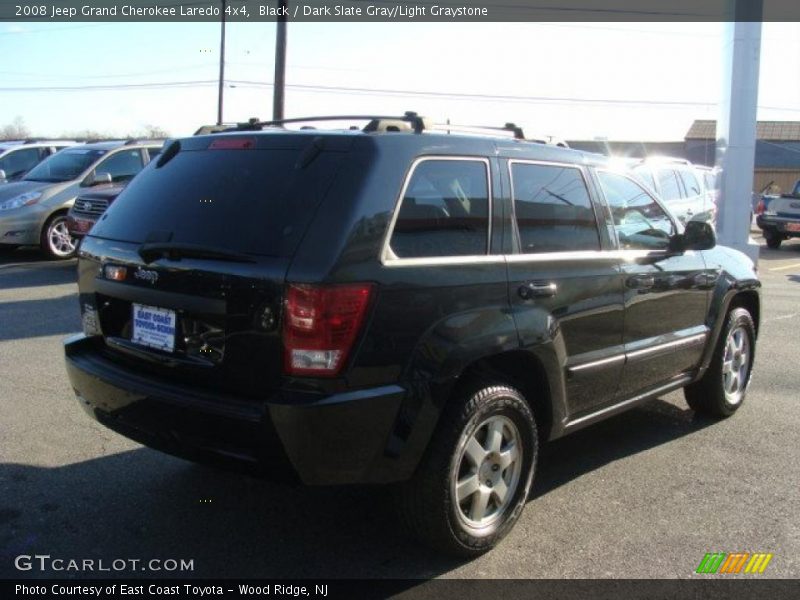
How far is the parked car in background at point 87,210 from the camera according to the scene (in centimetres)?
1134

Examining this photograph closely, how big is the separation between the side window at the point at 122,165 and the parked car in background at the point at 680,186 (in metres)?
8.28

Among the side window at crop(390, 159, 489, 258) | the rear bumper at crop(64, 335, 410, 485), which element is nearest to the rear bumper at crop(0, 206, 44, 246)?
the rear bumper at crop(64, 335, 410, 485)

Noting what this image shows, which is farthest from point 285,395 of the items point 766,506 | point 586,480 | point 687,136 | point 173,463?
point 687,136

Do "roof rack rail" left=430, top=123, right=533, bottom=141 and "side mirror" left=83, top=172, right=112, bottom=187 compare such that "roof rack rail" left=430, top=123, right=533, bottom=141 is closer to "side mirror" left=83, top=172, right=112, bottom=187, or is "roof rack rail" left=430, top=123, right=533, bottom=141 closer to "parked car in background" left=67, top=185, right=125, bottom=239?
"parked car in background" left=67, top=185, right=125, bottom=239

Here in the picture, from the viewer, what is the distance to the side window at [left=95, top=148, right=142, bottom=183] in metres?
13.1

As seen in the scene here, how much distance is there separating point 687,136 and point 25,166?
48678 millimetres

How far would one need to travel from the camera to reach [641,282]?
14.7ft

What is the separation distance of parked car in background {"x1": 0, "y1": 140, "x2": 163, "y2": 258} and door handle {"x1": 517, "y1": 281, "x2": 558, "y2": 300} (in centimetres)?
1018

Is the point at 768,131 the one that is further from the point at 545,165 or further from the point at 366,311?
the point at 366,311

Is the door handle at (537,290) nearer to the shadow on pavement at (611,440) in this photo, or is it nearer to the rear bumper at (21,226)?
the shadow on pavement at (611,440)

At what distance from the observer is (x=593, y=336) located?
411cm

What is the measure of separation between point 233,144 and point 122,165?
415 inches

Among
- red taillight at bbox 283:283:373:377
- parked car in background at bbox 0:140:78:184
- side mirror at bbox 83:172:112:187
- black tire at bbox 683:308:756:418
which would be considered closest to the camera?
red taillight at bbox 283:283:373:377

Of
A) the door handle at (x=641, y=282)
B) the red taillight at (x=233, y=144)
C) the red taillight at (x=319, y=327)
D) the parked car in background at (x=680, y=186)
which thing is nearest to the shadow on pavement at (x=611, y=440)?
the door handle at (x=641, y=282)
